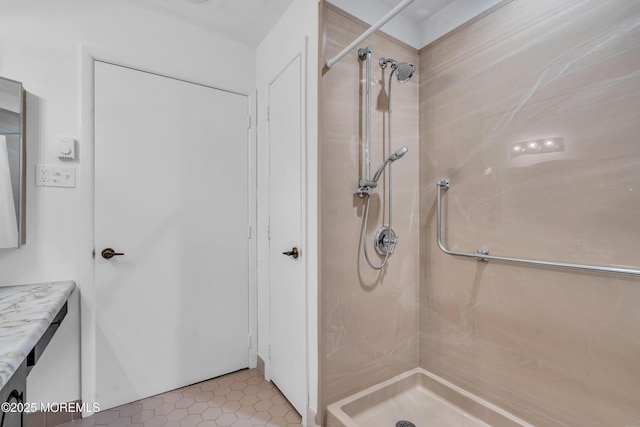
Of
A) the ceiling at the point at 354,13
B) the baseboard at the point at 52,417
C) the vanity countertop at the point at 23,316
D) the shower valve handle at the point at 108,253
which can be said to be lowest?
the baseboard at the point at 52,417

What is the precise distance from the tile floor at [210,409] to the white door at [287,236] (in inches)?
3.5

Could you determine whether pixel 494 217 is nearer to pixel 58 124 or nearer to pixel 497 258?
pixel 497 258

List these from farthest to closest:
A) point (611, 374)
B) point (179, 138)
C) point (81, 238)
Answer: point (179, 138) < point (81, 238) < point (611, 374)

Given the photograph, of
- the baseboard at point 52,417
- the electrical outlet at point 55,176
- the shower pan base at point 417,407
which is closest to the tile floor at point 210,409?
the baseboard at point 52,417

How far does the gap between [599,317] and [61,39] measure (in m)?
2.94

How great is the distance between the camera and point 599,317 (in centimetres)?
112

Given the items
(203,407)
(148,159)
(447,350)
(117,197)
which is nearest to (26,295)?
(117,197)

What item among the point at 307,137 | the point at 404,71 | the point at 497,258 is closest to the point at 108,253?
the point at 307,137

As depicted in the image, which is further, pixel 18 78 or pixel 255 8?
pixel 255 8

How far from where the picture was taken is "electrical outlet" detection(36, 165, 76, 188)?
1.50 metres

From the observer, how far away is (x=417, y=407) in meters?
1.59

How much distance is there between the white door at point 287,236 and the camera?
5.14 ft

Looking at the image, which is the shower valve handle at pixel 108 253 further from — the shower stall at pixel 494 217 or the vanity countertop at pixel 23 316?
the shower stall at pixel 494 217

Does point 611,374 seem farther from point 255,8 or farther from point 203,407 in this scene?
point 255,8
